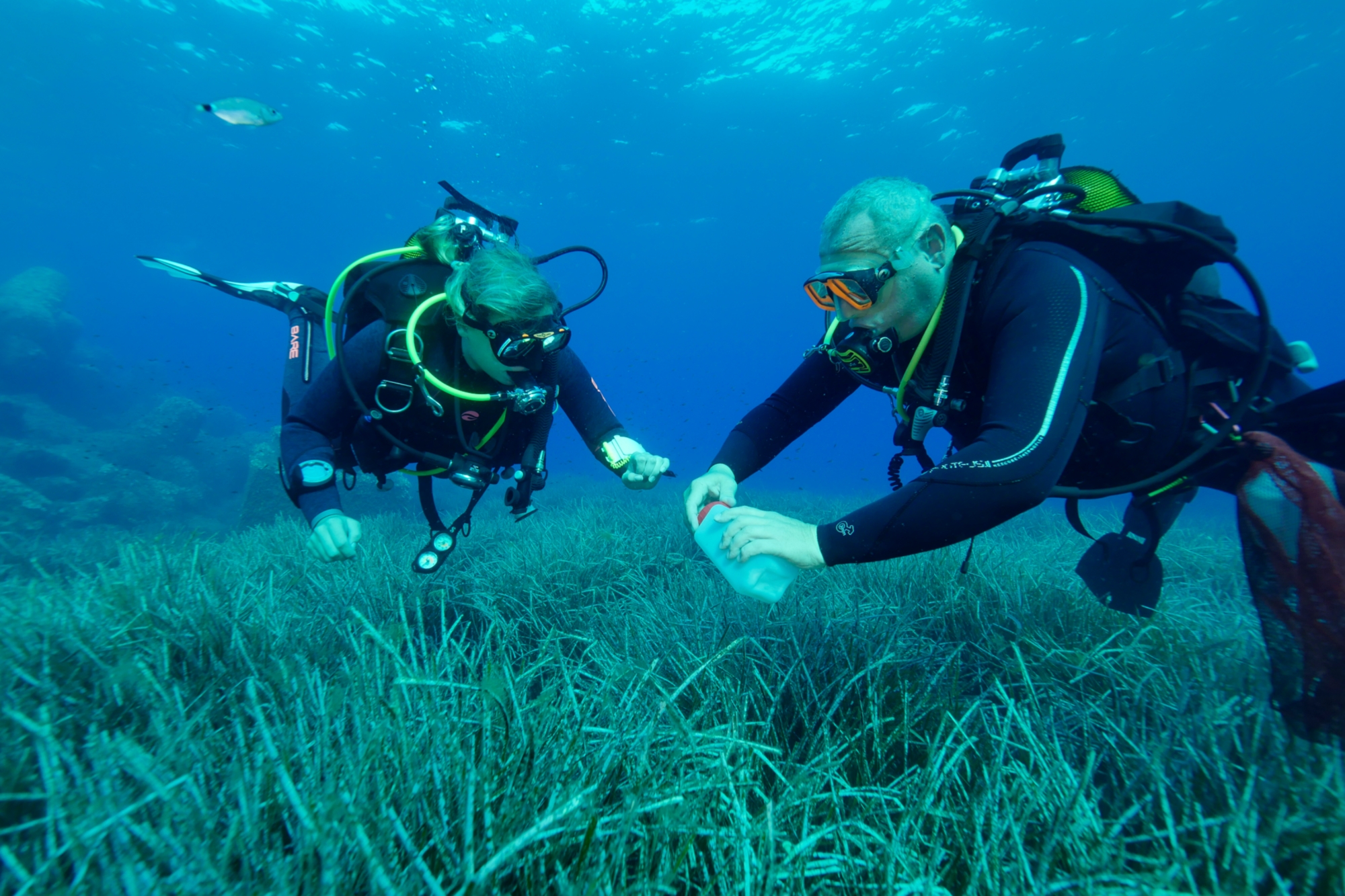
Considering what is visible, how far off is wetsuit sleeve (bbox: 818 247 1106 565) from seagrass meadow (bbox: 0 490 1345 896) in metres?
0.60

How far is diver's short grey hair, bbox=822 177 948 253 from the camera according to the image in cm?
209

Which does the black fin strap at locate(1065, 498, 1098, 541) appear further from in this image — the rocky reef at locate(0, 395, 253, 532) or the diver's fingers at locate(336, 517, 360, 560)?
the rocky reef at locate(0, 395, 253, 532)

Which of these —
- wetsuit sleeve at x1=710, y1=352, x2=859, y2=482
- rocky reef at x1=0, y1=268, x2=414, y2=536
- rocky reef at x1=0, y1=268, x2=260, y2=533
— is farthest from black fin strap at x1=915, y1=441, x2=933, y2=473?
rocky reef at x1=0, y1=268, x2=260, y2=533

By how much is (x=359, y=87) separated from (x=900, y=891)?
118 feet

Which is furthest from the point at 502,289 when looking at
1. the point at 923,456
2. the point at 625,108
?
the point at 625,108

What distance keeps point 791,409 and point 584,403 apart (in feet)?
5.30

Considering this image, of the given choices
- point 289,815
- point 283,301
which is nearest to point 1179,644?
point 289,815

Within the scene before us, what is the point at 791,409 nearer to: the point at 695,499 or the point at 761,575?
the point at 695,499

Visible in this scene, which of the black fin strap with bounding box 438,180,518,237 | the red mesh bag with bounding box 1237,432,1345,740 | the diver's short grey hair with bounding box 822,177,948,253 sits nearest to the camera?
the red mesh bag with bounding box 1237,432,1345,740

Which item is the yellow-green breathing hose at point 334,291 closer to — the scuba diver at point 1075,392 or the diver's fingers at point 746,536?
the scuba diver at point 1075,392

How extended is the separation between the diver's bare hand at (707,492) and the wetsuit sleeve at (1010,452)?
0.71m

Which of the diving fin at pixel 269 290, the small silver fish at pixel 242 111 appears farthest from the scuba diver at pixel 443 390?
the small silver fish at pixel 242 111

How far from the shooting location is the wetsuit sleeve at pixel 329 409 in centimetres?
300

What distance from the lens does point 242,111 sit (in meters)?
6.65
